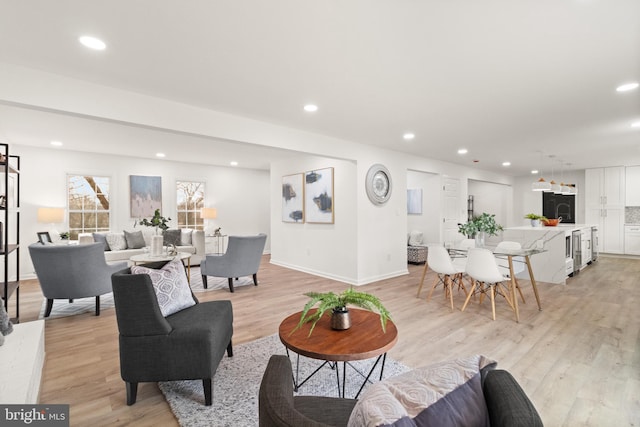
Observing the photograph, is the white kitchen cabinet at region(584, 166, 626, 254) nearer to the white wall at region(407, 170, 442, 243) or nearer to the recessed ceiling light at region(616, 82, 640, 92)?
the white wall at region(407, 170, 442, 243)

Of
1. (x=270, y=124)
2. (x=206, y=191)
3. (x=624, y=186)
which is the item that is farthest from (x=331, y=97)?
(x=624, y=186)

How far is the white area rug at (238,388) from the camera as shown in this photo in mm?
1889

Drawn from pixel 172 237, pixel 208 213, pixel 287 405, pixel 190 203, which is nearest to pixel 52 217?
pixel 172 237

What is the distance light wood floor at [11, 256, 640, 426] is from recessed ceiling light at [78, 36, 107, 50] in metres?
2.32

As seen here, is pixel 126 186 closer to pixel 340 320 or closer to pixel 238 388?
pixel 238 388

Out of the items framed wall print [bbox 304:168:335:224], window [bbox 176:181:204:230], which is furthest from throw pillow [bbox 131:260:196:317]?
window [bbox 176:181:204:230]

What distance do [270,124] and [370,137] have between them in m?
1.58

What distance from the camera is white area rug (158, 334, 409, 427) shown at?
1889mm

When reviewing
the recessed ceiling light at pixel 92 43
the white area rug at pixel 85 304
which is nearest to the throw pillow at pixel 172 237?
the white area rug at pixel 85 304

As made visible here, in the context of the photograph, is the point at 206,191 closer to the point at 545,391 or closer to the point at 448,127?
the point at 448,127

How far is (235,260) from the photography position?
15.7 feet

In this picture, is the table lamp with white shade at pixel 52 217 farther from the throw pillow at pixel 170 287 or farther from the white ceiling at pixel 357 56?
the throw pillow at pixel 170 287

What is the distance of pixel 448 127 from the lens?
4293 mm

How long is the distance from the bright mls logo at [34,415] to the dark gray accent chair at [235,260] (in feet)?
9.61
